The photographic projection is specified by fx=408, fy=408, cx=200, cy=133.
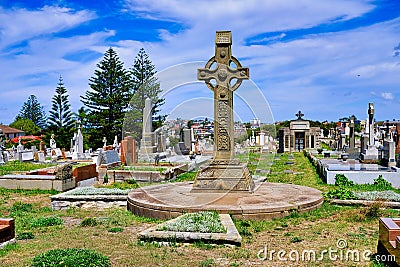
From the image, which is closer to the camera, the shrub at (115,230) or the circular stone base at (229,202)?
the shrub at (115,230)

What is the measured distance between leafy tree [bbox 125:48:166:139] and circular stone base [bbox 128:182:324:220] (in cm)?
1383

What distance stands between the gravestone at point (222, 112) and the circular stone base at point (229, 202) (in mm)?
380

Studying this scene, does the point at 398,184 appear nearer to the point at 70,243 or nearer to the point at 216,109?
the point at 216,109

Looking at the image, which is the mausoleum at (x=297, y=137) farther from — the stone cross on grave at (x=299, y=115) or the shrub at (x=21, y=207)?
the shrub at (x=21, y=207)

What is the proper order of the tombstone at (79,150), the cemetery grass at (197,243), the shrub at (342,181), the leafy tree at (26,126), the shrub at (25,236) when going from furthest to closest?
the leafy tree at (26,126)
the tombstone at (79,150)
the shrub at (342,181)
the shrub at (25,236)
the cemetery grass at (197,243)

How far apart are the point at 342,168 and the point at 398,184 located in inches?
87.1

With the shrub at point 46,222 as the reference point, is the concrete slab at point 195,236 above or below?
above

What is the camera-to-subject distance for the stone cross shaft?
10.4 metres

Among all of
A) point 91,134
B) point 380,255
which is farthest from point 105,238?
point 91,134

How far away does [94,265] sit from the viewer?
5.21 m

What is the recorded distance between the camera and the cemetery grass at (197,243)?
19.5 feet

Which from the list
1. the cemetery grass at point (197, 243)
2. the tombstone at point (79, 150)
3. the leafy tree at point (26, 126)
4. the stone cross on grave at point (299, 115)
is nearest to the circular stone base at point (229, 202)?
the cemetery grass at point (197, 243)

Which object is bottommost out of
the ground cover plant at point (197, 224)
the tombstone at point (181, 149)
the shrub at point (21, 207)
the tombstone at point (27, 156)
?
the shrub at point (21, 207)

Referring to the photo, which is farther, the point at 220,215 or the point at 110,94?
the point at 110,94
